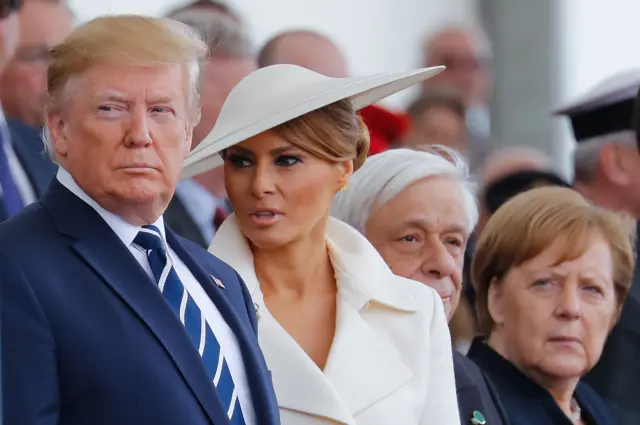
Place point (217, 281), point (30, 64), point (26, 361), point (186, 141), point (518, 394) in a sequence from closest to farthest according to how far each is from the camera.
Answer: point (26, 361)
point (186, 141)
point (217, 281)
point (518, 394)
point (30, 64)

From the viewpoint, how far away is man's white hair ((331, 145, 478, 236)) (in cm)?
420

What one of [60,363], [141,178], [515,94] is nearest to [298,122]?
[141,178]

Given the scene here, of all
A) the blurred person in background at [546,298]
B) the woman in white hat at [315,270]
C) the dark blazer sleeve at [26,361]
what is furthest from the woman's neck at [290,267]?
the dark blazer sleeve at [26,361]

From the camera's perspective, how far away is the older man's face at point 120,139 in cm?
287

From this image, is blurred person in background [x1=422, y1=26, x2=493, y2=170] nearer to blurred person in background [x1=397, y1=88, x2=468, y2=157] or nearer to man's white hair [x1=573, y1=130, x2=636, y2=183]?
blurred person in background [x1=397, y1=88, x2=468, y2=157]

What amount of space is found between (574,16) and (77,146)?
7.72 m

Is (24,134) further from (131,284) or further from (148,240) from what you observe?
(131,284)

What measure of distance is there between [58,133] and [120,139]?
13 centimetres

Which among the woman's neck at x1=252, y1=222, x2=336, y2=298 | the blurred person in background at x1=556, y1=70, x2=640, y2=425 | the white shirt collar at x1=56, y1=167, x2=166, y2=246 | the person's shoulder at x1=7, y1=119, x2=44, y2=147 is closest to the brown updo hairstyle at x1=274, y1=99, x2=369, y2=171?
the woman's neck at x1=252, y1=222, x2=336, y2=298

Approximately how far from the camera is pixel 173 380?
2.77 metres

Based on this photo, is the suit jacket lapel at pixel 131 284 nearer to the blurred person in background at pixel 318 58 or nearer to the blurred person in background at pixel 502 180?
the blurred person in background at pixel 502 180

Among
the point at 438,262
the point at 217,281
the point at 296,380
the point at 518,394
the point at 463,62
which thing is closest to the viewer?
the point at 217,281

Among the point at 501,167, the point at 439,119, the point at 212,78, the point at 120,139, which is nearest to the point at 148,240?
the point at 120,139

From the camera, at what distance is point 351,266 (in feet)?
12.3
